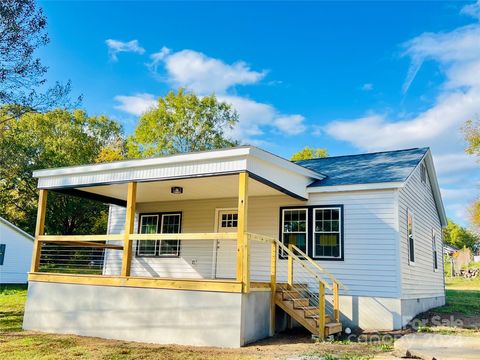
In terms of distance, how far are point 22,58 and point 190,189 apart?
579 cm

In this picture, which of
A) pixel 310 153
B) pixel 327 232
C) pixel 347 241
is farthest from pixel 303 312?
pixel 310 153

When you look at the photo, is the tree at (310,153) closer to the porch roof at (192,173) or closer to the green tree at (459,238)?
the green tree at (459,238)

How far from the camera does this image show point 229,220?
1151 cm

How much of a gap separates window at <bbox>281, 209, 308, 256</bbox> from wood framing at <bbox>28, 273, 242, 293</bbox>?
3.39 meters

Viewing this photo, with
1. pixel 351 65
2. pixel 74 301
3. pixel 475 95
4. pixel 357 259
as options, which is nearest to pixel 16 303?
pixel 74 301

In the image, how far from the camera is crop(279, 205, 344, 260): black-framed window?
970 centimetres

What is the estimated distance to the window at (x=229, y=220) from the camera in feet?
37.4

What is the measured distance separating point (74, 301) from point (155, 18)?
12.8 m

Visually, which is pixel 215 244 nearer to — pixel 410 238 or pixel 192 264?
pixel 192 264

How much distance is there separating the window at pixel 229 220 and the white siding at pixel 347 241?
0.29 metres

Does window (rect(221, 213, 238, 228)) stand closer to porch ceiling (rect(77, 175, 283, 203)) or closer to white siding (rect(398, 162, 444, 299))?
porch ceiling (rect(77, 175, 283, 203))

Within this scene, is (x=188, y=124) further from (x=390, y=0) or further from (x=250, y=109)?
(x=390, y=0)

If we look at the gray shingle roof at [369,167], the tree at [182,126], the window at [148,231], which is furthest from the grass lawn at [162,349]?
the tree at [182,126]

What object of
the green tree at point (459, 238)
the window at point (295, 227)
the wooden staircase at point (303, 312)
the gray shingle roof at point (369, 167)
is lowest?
the wooden staircase at point (303, 312)
